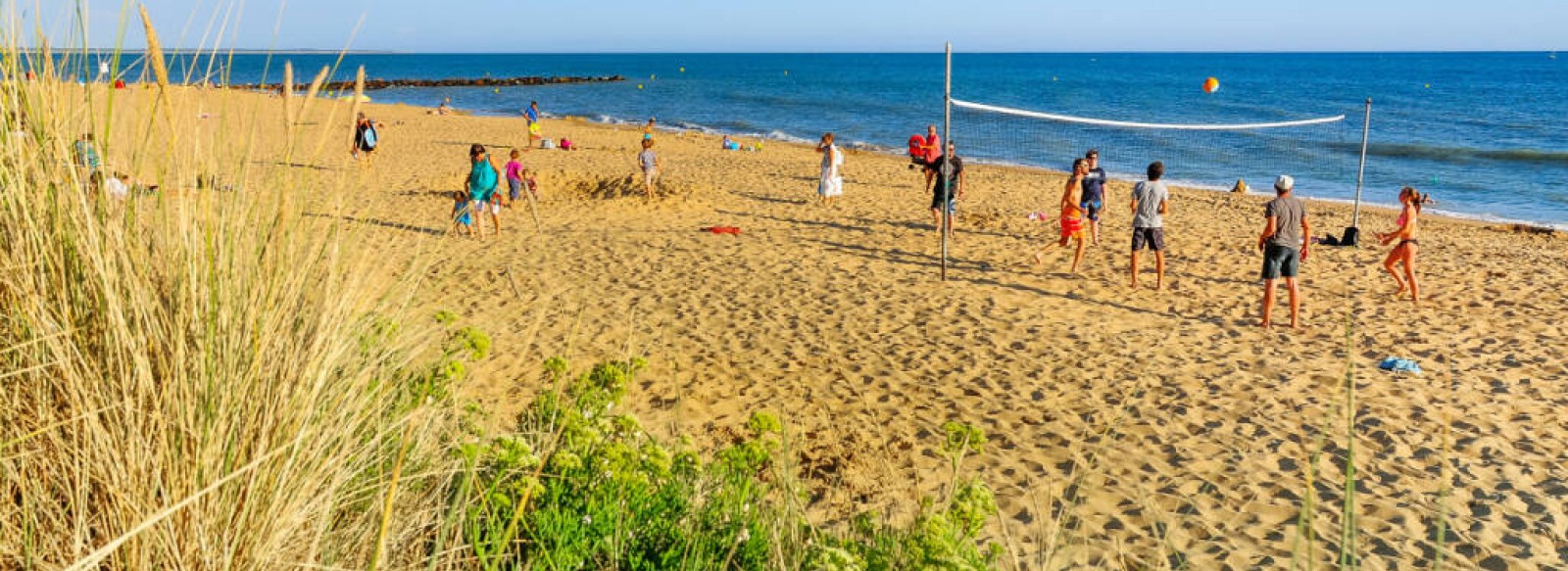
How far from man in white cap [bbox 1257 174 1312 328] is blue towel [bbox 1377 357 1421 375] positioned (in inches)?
40.0

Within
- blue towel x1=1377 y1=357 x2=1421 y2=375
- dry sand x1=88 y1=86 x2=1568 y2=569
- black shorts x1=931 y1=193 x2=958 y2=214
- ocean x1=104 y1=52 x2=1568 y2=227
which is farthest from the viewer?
ocean x1=104 y1=52 x2=1568 y2=227

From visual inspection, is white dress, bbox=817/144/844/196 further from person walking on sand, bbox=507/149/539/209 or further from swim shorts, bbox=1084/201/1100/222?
swim shorts, bbox=1084/201/1100/222

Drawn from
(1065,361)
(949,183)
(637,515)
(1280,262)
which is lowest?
(1065,361)

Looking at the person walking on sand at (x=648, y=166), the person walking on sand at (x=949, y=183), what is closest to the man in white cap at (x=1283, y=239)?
the person walking on sand at (x=949, y=183)

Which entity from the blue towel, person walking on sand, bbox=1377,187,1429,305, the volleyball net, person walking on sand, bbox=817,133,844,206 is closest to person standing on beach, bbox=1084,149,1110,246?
person walking on sand, bbox=1377,187,1429,305

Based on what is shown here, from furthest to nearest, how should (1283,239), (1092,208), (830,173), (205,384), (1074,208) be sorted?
(830,173) → (1092,208) → (1074,208) → (1283,239) → (205,384)

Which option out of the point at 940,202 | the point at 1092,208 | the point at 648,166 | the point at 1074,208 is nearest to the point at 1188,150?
the point at 940,202

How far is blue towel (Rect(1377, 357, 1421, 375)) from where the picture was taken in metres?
7.41

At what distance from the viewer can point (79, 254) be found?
230 centimetres

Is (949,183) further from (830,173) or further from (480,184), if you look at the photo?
(480,184)

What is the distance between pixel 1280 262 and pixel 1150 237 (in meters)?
1.35

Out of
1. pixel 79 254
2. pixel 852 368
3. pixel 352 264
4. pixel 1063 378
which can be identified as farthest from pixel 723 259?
pixel 79 254

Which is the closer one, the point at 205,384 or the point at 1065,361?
the point at 205,384

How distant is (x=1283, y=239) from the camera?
832cm
